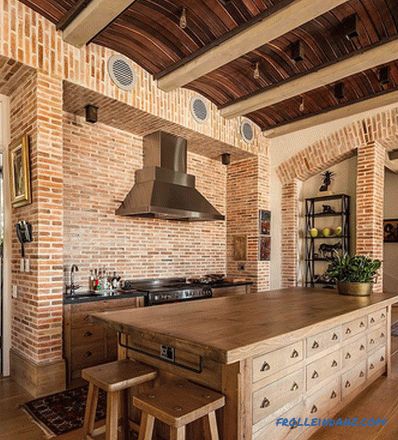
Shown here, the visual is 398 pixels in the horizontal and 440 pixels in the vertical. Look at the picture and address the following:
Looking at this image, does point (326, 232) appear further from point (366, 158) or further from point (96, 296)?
point (96, 296)

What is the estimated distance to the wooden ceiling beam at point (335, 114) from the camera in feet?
15.8

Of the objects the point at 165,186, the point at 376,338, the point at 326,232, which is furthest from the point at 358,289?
the point at 165,186

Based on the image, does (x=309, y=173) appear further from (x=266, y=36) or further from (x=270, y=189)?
(x=266, y=36)

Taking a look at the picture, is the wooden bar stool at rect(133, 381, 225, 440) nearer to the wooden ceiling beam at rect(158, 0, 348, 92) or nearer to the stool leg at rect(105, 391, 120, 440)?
the stool leg at rect(105, 391, 120, 440)

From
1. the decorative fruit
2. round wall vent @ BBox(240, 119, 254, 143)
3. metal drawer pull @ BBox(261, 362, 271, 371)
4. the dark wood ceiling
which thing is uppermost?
the dark wood ceiling

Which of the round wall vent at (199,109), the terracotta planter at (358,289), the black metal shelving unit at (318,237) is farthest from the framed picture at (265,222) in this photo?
the terracotta planter at (358,289)

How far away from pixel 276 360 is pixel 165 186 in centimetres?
313

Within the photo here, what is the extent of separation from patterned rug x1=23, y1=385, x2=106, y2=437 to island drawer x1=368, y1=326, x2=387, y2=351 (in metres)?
2.54

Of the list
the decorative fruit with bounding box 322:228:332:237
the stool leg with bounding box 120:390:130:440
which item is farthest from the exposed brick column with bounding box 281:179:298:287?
the stool leg with bounding box 120:390:130:440

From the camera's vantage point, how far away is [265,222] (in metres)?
6.30

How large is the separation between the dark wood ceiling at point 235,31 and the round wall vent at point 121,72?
107mm

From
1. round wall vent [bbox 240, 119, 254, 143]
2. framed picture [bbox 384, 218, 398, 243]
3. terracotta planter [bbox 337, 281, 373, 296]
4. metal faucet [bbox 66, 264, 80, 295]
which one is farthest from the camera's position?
framed picture [bbox 384, 218, 398, 243]

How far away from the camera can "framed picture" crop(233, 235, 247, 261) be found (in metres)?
6.27

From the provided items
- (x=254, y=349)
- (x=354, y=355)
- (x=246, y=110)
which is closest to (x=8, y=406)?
(x=254, y=349)
